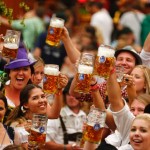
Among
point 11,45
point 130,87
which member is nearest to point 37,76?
point 11,45

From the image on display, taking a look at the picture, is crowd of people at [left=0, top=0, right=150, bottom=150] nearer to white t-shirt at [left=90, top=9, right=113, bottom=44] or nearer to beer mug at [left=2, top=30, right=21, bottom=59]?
beer mug at [left=2, top=30, right=21, bottom=59]

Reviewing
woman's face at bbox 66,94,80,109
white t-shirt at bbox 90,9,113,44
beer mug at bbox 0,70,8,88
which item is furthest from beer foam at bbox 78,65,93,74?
white t-shirt at bbox 90,9,113,44

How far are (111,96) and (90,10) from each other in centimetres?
1022

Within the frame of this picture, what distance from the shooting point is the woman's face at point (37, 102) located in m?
8.96

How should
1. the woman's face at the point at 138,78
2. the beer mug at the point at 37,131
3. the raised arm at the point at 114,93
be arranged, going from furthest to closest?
1. the woman's face at the point at 138,78
2. the raised arm at the point at 114,93
3. the beer mug at the point at 37,131

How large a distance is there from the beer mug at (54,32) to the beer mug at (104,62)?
94cm

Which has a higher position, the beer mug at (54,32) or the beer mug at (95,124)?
the beer mug at (54,32)

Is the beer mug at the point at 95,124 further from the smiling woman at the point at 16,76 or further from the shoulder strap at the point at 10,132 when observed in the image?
the smiling woman at the point at 16,76

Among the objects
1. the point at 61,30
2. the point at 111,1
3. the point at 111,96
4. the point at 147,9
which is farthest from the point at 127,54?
the point at 111,1

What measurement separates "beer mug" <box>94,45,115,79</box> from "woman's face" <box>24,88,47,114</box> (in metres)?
1.11

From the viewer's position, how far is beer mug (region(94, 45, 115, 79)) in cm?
796

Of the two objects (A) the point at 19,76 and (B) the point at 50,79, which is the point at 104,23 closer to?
(A) the point at 19,76

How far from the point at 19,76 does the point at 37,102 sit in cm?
74

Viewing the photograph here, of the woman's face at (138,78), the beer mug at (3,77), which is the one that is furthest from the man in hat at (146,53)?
the beer mug at (3,77)
